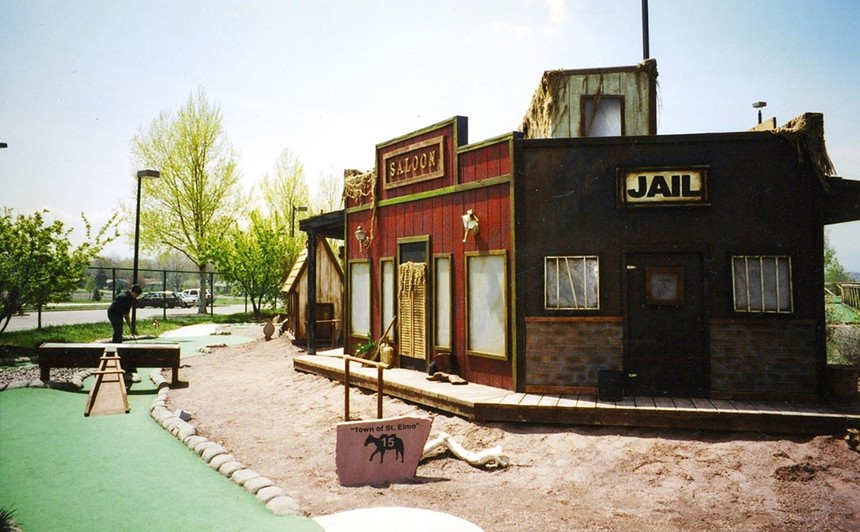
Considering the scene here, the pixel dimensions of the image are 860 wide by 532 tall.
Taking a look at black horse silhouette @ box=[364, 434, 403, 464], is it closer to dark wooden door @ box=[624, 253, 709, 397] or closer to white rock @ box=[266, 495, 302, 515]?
white rock @ box=[266, 495, 302, 515]

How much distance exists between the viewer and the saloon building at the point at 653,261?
7.79 m

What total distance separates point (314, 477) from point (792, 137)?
26.8 ft

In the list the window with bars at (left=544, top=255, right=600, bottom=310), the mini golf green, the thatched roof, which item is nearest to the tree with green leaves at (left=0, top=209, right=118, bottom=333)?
the mini golf green

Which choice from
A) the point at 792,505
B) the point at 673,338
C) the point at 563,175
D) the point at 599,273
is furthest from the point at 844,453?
the point at 563,175

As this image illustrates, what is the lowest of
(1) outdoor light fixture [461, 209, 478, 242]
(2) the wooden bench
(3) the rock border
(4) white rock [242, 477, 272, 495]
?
(4) white rock [242, 477, 272, 495]

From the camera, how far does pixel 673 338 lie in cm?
810

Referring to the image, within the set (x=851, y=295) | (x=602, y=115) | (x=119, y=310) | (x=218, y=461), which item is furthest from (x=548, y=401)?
(x=851, y=295)

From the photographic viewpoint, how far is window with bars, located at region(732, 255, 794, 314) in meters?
7.84

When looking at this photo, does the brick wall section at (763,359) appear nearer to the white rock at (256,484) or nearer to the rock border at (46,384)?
the white rock at (256,484)

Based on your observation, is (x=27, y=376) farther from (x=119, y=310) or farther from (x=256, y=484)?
(x=256, y=484)

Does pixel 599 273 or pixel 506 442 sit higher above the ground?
pixel 599 273

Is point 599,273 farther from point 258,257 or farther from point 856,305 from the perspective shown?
point 258,257

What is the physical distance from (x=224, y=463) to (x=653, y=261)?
22.1 feet

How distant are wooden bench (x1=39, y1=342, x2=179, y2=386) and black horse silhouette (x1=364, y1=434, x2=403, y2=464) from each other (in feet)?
24.4
